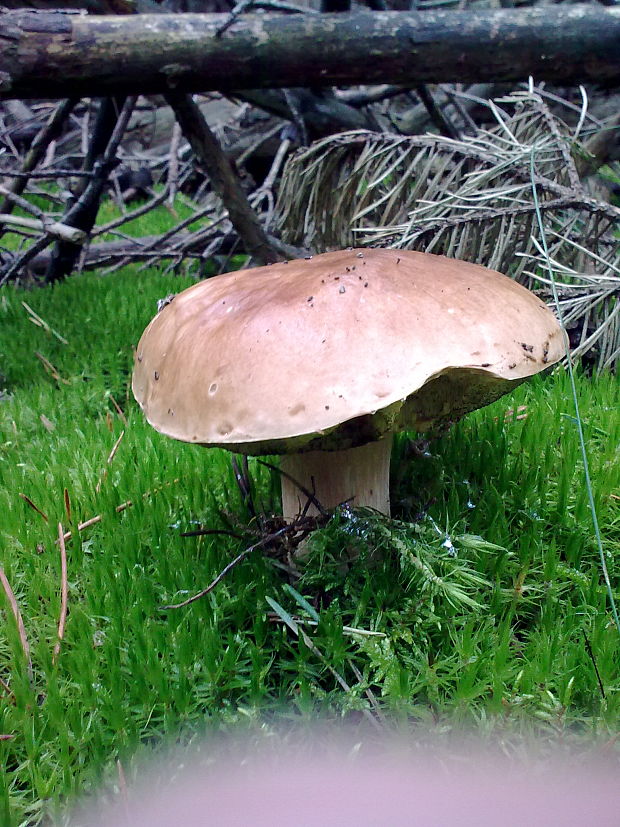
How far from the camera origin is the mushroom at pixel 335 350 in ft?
3.36

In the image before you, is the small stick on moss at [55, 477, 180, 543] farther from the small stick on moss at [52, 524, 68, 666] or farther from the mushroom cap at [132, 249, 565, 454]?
the mushroom cap at [132, 249, 565, 454]

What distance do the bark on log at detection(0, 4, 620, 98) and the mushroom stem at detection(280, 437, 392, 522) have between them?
5.56 feet

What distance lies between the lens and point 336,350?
3.45 feet

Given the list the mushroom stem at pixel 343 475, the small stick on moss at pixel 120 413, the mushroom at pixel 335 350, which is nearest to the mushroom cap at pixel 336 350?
the mushroom at pixel 335 350

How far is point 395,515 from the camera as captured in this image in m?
1.60

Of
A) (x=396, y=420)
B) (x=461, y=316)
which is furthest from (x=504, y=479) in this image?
(x=461, y=316)

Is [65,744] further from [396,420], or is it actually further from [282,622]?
[396,420]

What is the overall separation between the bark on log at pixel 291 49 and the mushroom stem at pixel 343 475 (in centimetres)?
169

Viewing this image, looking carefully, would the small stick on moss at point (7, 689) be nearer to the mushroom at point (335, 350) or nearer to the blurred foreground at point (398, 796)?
the mushroom at point (335, 350)

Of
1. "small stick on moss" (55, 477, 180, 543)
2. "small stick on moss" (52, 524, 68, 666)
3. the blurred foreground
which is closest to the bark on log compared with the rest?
"small stick on moss" (55, 477, 180, 543)

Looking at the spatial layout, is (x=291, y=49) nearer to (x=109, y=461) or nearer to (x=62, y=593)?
(x=109, y=461)

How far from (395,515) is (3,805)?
93 centimetres

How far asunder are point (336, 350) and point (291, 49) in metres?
1.86

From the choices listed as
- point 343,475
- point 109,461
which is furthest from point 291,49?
point 343,475
